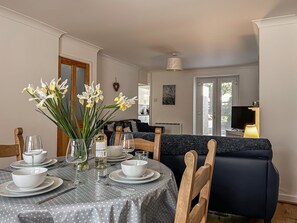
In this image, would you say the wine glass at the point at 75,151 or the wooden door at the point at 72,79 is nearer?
the wine glass at the point at 75,151

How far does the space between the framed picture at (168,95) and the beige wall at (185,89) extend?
3.9 inches

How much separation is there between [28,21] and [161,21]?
1858 mm

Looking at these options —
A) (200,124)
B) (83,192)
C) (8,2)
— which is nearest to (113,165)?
(83,192)

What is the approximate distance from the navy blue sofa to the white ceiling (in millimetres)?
1635

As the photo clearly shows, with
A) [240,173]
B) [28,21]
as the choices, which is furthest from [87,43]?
[240,173]

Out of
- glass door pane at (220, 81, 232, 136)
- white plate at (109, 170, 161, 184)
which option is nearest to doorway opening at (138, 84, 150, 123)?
glass door pane at (220, 81, 232, 136)

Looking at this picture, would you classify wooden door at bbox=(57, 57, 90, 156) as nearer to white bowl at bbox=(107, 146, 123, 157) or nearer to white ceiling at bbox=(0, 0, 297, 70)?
white ceiling at bbox=(0, 0, 297, 70)

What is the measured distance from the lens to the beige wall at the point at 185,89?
6590mm

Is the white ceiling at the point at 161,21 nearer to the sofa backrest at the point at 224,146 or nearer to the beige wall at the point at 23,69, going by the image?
the beige wall at the point at 23,69

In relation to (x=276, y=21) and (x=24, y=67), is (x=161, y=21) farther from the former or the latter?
(x=24, y=67)

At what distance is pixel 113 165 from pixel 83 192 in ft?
1.75

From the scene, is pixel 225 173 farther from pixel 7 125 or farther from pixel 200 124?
pixel 200 124

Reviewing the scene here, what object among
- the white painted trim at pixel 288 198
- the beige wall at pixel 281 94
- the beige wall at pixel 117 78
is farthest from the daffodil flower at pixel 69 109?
the beige wall at pixel 117 78

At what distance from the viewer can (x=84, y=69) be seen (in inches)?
185
